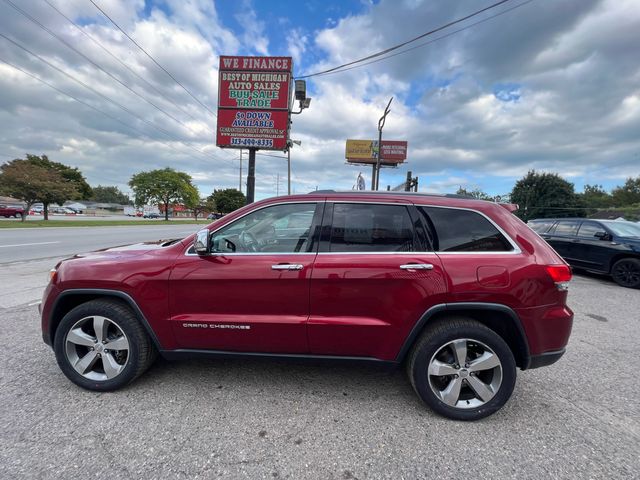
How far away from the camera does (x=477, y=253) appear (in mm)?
2385

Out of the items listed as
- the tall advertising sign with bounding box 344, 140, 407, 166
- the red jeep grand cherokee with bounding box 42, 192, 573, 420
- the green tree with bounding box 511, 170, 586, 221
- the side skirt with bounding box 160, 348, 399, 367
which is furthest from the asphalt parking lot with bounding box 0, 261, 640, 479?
the green tree with bounding box 511, 170, 586, 221

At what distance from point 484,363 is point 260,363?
6.64 ft

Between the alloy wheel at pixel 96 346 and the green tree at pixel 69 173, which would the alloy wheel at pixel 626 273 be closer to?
the alloy wheel at pixel 96 346

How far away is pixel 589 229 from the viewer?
7750mm

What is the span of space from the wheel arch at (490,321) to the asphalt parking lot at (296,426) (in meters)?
0.44

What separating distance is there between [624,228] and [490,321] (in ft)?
26.1

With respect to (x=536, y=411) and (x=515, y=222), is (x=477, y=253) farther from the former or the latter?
(x=536, y=411)

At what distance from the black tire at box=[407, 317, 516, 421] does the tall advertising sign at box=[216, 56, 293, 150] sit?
497 inches

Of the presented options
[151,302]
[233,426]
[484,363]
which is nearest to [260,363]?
[233,426]

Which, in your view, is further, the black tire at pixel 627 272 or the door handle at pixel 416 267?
the black tire at pixel 627 272

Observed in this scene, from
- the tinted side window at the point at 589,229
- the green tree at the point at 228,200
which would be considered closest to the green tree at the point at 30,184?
the tinted side window at the point at 589,229

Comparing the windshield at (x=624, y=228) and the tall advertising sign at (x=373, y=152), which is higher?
the tall advertising sign at (x=373, y=152)

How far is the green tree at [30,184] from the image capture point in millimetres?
24000

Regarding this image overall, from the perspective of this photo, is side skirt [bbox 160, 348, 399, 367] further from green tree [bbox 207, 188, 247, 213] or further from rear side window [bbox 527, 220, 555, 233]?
green tree [bbox 207, 188, 247, 213]
